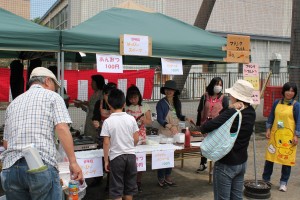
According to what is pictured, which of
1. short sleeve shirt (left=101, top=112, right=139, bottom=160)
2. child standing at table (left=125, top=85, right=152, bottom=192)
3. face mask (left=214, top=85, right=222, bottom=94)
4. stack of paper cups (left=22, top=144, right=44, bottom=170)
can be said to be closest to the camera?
stack of paper cups (left=22, top=144, right=44, bottom=170)

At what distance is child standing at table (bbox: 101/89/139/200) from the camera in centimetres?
355

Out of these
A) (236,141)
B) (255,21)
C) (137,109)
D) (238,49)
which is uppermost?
(255,21)

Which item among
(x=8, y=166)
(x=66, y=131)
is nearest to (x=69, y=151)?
(x=66, y=131)

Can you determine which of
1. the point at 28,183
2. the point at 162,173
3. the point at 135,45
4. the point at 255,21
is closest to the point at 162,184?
the point at 162,173

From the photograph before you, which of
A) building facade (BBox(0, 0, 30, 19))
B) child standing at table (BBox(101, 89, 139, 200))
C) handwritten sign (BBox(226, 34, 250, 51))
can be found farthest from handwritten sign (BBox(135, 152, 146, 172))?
building facade (BBox(0, 0, 30, 19))

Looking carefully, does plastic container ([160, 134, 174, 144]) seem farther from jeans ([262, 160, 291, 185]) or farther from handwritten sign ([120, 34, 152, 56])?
jeans ([262, 160, 291, 185])

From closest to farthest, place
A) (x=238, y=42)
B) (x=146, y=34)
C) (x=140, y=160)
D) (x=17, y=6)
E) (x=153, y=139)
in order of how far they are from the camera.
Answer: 1. (x=140, y=160)
2. (x=146, y=34)
3. (x=153, y=139)
4. (x=238, y=42)
5. (x=17, y=6)

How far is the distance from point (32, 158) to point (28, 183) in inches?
8.7

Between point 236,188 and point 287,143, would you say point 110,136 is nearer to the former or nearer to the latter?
point 236,188

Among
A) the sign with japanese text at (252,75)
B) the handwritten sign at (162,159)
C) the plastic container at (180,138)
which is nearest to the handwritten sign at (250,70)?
the sign with japanese text at (252,75)

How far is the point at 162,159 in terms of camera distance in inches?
168

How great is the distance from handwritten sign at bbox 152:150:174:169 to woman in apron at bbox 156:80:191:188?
2.23 ft

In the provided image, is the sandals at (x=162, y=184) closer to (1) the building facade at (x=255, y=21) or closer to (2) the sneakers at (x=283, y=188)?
(2) the sneakers at (x=283, y=188)

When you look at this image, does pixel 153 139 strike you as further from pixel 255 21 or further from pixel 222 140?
pixel 255 21
